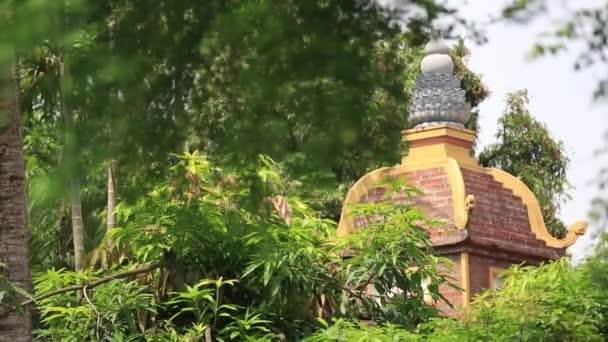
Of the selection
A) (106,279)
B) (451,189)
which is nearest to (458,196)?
(451,189)

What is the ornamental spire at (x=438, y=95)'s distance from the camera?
1429 centimetres

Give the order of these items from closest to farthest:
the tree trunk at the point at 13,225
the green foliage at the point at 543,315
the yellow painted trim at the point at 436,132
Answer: the tree trunk at the point at 13,225 < the green foliage at the point at 543,315 < the yellow painted trim at the point at 436,132

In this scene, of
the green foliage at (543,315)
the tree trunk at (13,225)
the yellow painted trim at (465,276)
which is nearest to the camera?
the tree trunk at (13,225)

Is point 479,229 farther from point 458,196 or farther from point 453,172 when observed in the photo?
point 453,172

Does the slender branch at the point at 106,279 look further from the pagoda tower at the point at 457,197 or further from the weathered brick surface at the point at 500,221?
the weathered brick surface at the point at 500,221

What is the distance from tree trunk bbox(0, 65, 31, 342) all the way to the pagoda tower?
6131mm

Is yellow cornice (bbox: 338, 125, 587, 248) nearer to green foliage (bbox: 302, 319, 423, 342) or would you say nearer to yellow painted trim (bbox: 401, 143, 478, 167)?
yellow painted trim (bbox: 401, 143, 478, 167)

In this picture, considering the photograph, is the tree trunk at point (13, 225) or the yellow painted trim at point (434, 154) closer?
the tree trunk at point (13, 225)

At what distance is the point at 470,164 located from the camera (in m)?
14.7

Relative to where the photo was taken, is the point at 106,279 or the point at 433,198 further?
the point at 433,198

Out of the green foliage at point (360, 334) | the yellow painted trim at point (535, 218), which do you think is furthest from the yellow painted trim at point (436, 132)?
the green foliage at point (360, 334)

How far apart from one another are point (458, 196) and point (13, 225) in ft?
22.2

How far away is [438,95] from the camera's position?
14352 mm

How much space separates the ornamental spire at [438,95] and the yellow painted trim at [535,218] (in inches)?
35.2
